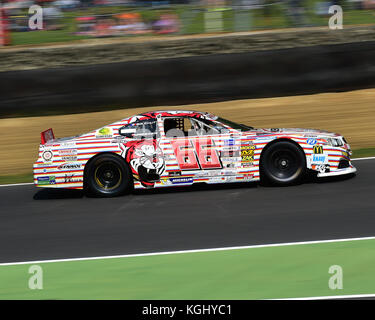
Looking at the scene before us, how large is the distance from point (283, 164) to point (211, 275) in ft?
12.7

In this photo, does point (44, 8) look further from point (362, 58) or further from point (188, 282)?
point (188, 282)

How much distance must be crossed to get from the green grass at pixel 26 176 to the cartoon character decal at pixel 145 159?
3.15m

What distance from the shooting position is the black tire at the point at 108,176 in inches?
394

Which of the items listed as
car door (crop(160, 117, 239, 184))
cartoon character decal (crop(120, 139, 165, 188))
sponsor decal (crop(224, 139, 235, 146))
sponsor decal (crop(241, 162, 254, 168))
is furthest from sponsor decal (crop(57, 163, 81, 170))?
sponsor decal (crop(241, 162, 254, 168))

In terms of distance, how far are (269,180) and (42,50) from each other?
9.31 m

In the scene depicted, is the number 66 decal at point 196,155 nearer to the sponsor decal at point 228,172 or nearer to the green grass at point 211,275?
the sponsor decal at point 228,172

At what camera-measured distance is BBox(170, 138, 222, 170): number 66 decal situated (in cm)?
984

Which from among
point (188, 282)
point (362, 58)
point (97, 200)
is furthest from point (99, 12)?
point (188, 282)

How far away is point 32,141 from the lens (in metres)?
14.9

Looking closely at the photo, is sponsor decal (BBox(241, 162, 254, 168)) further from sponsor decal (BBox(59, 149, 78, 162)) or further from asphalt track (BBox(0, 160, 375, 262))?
sponsor decal (BBox(59, 149, 78, 162))

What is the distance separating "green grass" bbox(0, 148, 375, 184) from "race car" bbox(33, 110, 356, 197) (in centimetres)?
226

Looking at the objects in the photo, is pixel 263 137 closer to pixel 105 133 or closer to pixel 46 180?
pixel 105 133

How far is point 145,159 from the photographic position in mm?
9938

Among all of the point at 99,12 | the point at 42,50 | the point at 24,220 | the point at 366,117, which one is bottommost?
the point at 24,220
